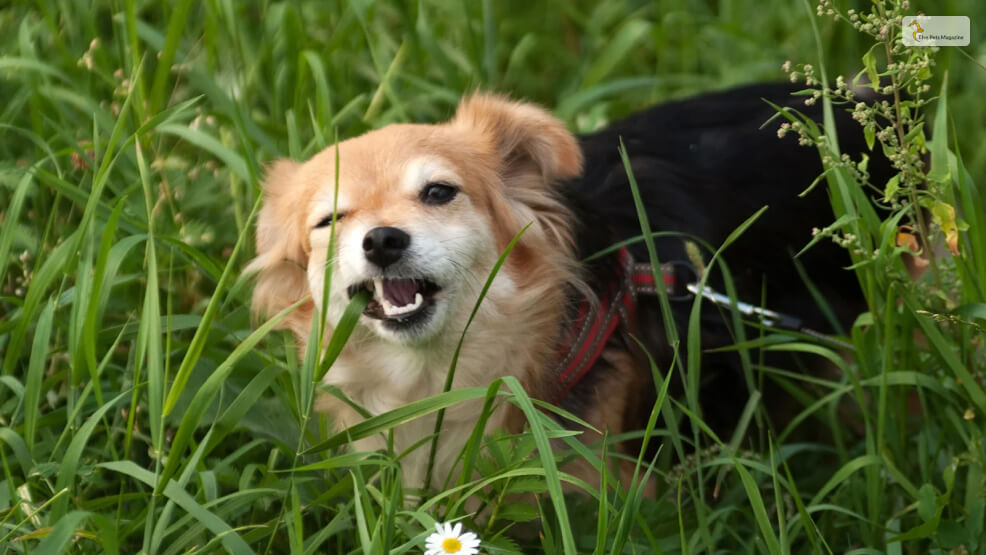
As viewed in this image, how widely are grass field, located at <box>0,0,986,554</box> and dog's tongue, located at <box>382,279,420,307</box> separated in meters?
0.26

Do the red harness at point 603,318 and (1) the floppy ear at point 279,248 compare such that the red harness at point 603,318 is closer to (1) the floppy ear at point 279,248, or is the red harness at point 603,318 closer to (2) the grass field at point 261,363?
(2) the grass field at point 261,363

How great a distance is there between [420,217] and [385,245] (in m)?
0.13

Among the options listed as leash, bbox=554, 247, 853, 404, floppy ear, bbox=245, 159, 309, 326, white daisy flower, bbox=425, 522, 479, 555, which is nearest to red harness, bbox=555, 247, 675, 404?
leash, bbox=554, 247, 853, 404

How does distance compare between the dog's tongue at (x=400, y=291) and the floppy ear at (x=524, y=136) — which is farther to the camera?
the floppy ear at (x=524, y=136)

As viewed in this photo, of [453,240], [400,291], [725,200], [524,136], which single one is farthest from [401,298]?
[725,200]

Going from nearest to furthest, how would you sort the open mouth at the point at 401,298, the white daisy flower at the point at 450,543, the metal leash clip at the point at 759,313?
the white daisy flower at the point at 450,543, the open mouth at the point at 401,298, the metal leash clip at the point at 759,313

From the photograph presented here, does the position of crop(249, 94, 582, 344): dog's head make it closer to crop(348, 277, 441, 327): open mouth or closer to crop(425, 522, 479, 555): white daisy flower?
crop(348, 277, 441, 327): open mouth

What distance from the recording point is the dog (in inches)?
89.0

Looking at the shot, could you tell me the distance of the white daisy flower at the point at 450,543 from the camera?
1719mm

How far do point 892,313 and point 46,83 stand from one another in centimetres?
228

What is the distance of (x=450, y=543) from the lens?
1.73 m

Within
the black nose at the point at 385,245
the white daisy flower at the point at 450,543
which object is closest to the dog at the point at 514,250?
the black nose at the point at 385,245

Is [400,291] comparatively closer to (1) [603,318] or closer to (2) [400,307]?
(2) [400,307]

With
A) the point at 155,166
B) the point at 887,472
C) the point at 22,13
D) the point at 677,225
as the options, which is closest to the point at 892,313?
the point at 887,472
